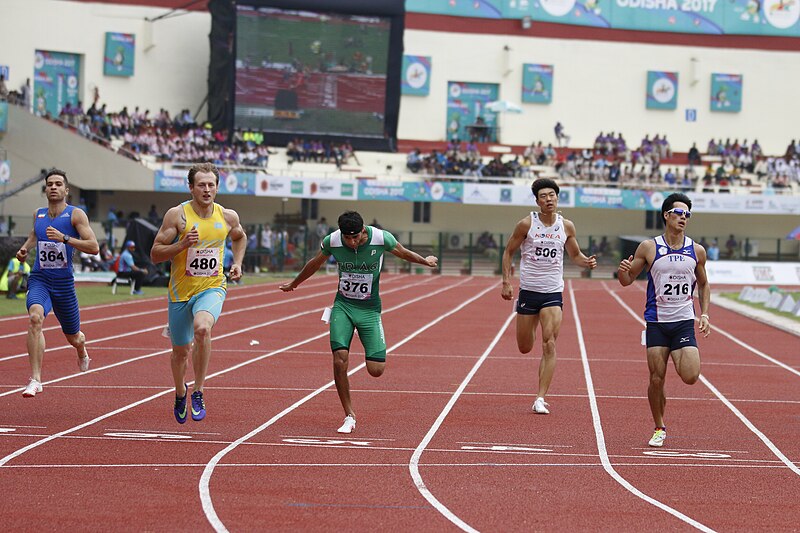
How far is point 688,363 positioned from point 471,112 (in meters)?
49.7

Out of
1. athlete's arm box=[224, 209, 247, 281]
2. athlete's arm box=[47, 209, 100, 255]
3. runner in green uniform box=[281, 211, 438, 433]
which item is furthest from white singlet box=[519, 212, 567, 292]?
athlete's arm box=[47, 209, 100, 255]

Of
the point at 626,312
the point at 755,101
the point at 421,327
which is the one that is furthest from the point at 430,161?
the point at 421,327

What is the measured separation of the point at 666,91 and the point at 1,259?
40.4m

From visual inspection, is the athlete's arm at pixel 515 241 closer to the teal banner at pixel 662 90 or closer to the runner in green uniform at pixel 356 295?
the runner in green uniform at pixel 356 295

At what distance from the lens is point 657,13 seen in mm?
60312

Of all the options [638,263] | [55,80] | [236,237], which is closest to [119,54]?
[55,80]

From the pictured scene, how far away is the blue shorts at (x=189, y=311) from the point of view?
31.8 feet

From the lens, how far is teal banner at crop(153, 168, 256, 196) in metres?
45.9

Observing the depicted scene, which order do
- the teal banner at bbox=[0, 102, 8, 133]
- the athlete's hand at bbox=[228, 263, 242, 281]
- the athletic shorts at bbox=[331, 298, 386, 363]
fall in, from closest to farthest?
1. the athlete's hand at bbox=[228, 263, 242, 281]
2. the athletic shorts at bbox=[331, 298, 386, 363]
3. the teal banner at bbox=[0, 102, 8, 133]

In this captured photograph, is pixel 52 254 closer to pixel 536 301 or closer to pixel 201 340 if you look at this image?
pixel 201 340

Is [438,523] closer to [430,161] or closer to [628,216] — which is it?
[430,161]

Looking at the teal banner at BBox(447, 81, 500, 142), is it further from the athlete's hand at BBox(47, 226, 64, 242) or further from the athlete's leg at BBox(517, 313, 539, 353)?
the athlete's hand at BBox(47, 226, 64, 242)

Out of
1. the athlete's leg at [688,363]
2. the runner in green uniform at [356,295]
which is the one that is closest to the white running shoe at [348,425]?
the runner in green uniform at [356,295]

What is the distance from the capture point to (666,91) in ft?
198
